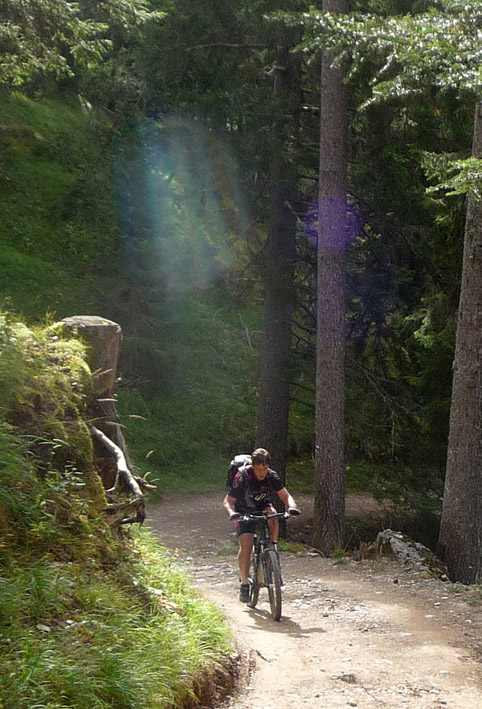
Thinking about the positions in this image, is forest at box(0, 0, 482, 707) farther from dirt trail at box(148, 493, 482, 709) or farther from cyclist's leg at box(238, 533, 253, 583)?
cyclist's leg at box(238, 533, 253, 583)

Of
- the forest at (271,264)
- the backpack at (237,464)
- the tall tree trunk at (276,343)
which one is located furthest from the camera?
the tall tree trunk at (276,343)

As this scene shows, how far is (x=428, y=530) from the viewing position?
1636 centimetres

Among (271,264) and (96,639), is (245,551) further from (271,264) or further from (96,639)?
(271,264)

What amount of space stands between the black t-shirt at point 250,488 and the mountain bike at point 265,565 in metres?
0.20

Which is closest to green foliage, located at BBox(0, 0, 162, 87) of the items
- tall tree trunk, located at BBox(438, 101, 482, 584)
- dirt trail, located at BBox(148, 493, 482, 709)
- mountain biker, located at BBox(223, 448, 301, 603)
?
tall tree trunk, located at BBox(438, 101, 482, 584)

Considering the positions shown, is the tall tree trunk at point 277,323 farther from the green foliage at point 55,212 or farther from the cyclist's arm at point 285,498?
the cyclist's arm at point 285,498

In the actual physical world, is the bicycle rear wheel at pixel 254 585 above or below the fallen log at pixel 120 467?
below

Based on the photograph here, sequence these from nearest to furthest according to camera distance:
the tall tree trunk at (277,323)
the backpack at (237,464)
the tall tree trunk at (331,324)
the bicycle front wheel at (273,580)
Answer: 1. the bicycle front wheel at (273,580)
2. the backpack at (237,464)
3. the tall tree trunk at (331,324)
4. the tall tree trunk at (277,323)

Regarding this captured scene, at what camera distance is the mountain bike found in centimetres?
800

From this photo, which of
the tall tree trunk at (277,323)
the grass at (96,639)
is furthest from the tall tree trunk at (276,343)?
the grass at (96,639)

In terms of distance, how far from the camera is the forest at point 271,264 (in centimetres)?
700

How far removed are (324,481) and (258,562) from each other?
5.72 meters

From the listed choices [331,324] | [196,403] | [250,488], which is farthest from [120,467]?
[196,403]

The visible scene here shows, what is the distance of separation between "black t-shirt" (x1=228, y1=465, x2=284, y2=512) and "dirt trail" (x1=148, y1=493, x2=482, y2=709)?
115 cm
